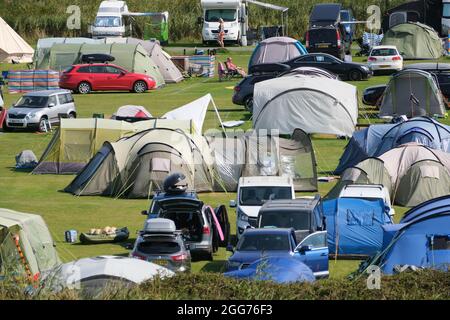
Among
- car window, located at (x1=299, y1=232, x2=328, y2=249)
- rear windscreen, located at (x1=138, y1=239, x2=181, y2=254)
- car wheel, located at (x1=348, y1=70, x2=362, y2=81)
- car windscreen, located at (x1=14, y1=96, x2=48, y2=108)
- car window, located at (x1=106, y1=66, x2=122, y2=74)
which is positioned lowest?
car wheel, located at (x1=348, y1=70, x2=362, y2=81)

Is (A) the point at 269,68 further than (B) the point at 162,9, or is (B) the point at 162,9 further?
(B) the point at 162,9

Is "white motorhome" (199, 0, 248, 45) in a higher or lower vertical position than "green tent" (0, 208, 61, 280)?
lower

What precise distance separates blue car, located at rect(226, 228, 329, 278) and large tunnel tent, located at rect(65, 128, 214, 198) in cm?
770

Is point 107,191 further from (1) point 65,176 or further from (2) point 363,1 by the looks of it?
(2) point 363,1

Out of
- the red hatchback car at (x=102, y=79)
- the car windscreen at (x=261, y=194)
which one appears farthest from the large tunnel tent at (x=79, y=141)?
the red hatchback car at (x=102, y=79)

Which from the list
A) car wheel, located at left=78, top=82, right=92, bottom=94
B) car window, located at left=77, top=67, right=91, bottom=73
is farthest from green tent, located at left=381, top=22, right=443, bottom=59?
car wheel, located at left=78, top=82, right=92, bottom=94

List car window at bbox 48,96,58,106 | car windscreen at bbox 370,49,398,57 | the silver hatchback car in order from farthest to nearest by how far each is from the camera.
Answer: car windscreen at bbox 370,49,398,57 → car window at bbox 48,96,58,106 → the silver hatchback car

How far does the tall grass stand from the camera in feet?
229

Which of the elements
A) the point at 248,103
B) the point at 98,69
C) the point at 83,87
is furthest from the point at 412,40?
the point at 248,103

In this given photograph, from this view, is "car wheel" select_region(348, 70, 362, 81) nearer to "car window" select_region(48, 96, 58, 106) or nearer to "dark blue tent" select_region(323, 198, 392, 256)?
"car window" select_region(48, 96, 58, 106)

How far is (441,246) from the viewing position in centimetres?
1902

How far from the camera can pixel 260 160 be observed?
28.4 metres

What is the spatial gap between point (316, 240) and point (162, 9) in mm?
53918

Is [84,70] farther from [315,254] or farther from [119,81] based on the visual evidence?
[315,254]
